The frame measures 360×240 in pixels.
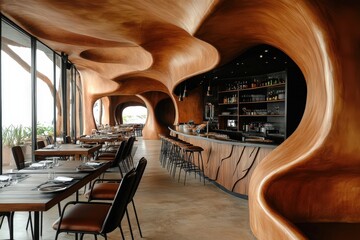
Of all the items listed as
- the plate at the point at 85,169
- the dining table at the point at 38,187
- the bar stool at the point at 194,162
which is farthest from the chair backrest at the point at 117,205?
the bar stool at the point at 194,162

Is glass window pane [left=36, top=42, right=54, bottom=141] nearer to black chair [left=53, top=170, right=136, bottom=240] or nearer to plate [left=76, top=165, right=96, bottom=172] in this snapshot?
plate [left=76, top=165, right=96, bottom=172]

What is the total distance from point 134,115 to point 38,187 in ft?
88.2

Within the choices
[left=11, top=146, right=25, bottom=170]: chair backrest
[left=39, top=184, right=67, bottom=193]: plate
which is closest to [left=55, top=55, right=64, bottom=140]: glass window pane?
[left=11, top=146, right=25, bottom=170]: chair backrest

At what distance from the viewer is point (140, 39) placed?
22.6 ft

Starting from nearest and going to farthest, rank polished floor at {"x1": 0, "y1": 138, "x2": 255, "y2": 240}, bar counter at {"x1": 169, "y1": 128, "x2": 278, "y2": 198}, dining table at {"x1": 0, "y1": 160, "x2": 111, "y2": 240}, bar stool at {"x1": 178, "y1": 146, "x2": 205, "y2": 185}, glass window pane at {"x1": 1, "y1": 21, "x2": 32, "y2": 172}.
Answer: dining table at {"x1": 0, "y1": 160, "x2": 111, "y2": 240}
polished floor at {"x1": 0, "y1": 138, "x2": 255, "y2": 240}
bar counter at {"x1": 169, "y1": 128, "x2": 278, "y2": 198}
glass window pane at {"x1": 1, "y1": 21, "x2": 32, "y2": 172}
bar stool at {"x1": 178, "y1": 146, "x2": 205, "y2": 185}

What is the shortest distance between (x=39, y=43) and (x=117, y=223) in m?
6.54

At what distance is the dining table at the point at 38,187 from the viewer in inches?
80.5

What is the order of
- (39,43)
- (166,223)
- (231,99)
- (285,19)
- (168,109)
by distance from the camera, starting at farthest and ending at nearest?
1. (168,109)
2. (231,99)
3. (39,43)
4. (166,223)
5. (285,19)

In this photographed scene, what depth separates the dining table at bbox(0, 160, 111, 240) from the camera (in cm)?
204

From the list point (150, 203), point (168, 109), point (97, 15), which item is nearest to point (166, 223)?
point (150, 203)

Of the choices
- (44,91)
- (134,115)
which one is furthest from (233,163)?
(134,115)

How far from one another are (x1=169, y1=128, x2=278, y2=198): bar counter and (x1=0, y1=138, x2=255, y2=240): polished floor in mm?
191

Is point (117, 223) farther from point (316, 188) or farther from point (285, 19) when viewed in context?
point (285, 19)

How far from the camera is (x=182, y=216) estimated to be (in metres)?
4.12
